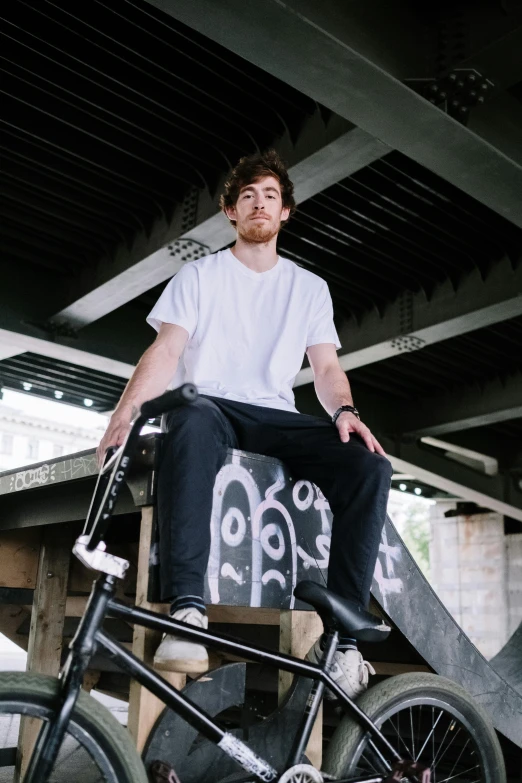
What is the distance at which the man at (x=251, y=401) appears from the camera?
248 cm

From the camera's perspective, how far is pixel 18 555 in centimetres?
532

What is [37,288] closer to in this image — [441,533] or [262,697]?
[262,697]

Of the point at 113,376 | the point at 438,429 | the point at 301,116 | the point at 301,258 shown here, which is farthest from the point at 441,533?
the point at 301,116

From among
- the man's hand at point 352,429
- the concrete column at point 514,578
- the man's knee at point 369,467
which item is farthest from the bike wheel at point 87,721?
the concrete column at point 514,578

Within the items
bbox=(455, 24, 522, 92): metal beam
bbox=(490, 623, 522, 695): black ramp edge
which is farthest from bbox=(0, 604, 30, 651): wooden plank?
bbox=(455, 24, 522, 92): metal beam

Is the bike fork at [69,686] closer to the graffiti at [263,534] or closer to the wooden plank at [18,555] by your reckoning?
the graffiti at [263,534]

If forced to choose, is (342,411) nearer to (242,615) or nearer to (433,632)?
(433,632)

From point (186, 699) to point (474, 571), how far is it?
16325 millimetres

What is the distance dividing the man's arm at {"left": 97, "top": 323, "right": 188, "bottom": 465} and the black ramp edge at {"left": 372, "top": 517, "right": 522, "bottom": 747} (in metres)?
1.23

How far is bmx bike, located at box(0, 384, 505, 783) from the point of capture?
6.18 feet

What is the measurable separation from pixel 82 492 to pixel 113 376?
6782 mm

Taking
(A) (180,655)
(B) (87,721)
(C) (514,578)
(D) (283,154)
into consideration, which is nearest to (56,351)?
(D) (283,154)

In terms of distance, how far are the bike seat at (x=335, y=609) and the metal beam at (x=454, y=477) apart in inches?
366

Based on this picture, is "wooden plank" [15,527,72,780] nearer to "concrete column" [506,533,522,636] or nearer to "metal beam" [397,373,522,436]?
"metal beam" [397,373,522,436]
